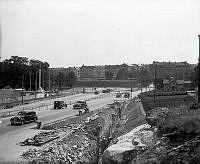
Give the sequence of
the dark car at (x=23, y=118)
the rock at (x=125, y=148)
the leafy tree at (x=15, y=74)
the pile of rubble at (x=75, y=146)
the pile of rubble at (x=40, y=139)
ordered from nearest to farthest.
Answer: the rock at (x=125, y=148), the pile of rubble at (x=75, y=146), the pile of rubble at (x=40, y=139), the dark car at (x=23, y=118), the leafy tree at (x=15, y=74)

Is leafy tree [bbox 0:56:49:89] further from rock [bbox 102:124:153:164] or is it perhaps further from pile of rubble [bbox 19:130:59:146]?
rock [bbox 102:124:153:164]

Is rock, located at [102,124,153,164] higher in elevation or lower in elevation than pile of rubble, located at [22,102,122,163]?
higher

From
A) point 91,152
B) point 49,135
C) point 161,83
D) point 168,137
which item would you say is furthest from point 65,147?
point 161,83

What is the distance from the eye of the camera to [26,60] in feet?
470

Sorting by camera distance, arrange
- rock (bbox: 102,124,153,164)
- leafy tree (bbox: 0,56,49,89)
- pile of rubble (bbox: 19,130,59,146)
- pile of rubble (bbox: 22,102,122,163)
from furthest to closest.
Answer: leafy tree (bbox: 0,56,49,89) → pile of rubble (bbox: 19,130,59,146) → pile of rubble (bbox: 22,102,122,163) → rock (bbox: 102,124,153,164)

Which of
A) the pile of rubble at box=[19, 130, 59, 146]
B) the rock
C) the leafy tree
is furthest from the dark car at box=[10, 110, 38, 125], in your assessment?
the leafy tree

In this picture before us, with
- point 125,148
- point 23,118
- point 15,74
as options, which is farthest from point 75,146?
point 15,74

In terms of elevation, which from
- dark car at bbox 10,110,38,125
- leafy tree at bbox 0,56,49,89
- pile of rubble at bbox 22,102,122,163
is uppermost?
leafy tree at bbox 0,56,49,89

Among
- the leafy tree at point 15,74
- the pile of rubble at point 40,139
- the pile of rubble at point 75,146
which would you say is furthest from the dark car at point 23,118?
the leafy tree at point 15,74

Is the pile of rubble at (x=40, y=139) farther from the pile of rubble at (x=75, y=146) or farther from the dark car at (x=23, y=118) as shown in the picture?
the dark car at (x=23, y=118)

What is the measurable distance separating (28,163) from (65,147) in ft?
18.3

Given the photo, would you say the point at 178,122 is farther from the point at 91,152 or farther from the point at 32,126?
the point at 32,126

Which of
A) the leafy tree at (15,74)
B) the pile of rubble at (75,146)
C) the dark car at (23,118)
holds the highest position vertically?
the leafy tree at (15,74)

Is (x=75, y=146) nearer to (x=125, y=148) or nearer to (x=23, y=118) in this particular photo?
(x=125, y=148)
